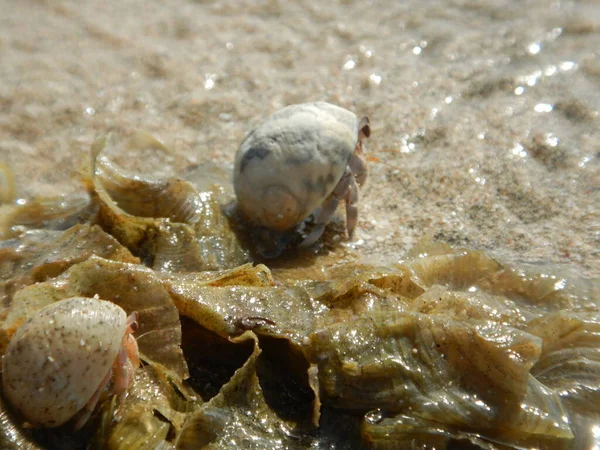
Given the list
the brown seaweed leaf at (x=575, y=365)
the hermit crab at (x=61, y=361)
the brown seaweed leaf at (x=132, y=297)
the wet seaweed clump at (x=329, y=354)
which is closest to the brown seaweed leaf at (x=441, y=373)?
the wet seaweed clump at (x=329, y=354)

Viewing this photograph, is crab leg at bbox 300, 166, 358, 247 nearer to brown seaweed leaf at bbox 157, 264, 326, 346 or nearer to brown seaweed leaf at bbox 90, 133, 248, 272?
brown seaweed leaf at bbox 90, 133, 248, 272

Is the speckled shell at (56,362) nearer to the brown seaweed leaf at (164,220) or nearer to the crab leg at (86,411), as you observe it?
the crab leg at (86,411)

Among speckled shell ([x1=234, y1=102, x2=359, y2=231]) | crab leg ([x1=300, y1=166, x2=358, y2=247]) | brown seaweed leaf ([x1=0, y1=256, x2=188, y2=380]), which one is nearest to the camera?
brown seaweed leaf ([x1=0, y1=256, x2=188, y2=380])

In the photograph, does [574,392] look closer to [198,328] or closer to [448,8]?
[198,328]

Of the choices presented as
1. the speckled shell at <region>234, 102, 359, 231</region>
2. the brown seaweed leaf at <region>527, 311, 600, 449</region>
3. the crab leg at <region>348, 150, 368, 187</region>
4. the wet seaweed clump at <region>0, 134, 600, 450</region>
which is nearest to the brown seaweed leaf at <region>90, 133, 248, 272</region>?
the wet seaweed clump at <region>0, 134, 600, 450</region>

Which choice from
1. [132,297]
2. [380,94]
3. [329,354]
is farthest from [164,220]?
[380,94]

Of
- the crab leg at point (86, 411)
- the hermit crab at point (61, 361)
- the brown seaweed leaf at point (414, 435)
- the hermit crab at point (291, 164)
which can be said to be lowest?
the crab leg at point (86, 411)
